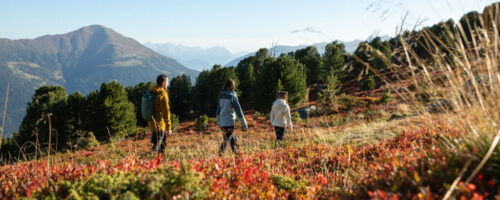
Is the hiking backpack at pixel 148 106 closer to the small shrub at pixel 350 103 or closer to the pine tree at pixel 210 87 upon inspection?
the small shrub at pixel 350 103

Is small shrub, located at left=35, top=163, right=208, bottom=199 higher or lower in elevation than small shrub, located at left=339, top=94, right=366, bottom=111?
higher

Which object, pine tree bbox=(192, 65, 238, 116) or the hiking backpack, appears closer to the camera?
the hiking backpack

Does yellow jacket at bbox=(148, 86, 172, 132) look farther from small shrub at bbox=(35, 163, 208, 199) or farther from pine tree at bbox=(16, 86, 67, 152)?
pine tree at bbox=(16, 86, 67, 152)

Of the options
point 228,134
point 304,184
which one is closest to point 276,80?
point 228,134

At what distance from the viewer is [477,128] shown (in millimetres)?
2104

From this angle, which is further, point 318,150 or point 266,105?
point 266,105

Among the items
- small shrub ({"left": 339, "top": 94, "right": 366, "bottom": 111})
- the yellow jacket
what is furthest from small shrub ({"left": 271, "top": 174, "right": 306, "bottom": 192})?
small shrub ({"left": 339, "top": 94, "right": 366, "bottom": 111})

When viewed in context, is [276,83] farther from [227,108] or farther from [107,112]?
[227,108]

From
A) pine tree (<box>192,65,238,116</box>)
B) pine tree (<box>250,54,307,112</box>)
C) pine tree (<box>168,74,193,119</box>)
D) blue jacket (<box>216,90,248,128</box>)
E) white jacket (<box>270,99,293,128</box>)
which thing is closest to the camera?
blue jacket (<box>216,90,248,128</box>)

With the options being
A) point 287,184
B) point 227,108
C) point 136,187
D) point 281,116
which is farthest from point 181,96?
point 136,187


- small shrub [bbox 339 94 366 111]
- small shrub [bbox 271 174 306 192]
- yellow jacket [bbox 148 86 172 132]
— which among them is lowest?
small shrub [bbox 339 94 366 111]

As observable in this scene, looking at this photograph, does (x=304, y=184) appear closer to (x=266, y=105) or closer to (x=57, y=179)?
(x=57, y=179)

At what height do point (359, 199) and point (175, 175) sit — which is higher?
point (175, 175)

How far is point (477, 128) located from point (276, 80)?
2597 centimetres
